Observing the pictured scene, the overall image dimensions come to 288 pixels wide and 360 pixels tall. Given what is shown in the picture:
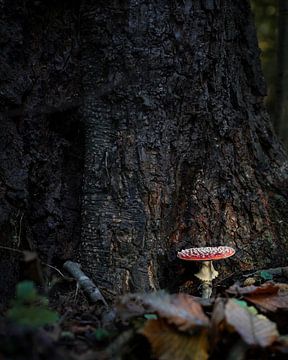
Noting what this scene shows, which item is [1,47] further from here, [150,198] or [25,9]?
[150,198]

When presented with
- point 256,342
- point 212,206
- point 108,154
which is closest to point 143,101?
point 108,154

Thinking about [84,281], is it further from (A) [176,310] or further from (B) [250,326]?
(B) [250,326]

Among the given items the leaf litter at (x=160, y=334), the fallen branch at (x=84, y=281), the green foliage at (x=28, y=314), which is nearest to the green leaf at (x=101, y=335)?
the leaf litter at (x=160, y=334)

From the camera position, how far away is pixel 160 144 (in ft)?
10.2

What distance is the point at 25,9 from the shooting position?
2.90 m

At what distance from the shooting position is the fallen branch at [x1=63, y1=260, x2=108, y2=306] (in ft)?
8.62

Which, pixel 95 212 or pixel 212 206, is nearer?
pixel 95 212

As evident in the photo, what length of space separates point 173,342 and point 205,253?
1.28 m

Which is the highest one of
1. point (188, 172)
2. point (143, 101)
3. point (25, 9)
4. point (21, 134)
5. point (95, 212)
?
point (25, 9)

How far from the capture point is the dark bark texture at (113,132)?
9.66 ft

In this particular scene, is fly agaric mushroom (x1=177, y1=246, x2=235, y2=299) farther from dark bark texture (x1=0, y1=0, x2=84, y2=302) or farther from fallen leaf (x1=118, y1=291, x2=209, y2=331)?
fallen leaf (x1=118, y1=291, x2=209, y2=331)

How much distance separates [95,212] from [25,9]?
4.54ft

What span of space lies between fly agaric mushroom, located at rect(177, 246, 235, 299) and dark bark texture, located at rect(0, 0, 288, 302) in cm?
17

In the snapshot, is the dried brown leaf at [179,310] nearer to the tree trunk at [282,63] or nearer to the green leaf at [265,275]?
the green leaf at [265,275]
